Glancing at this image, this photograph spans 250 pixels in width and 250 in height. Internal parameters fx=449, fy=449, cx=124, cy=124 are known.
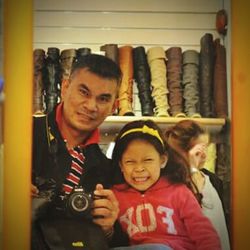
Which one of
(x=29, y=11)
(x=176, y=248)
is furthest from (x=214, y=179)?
(x=29, y=11)

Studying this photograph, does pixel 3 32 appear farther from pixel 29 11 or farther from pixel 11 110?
pixel 11 110

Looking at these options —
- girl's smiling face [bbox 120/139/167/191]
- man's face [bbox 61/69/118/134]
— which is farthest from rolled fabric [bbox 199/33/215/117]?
man's face [bbox 61/69/118/134]

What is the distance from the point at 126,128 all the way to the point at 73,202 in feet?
1.19

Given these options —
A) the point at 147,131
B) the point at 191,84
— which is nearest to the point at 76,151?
the point at 147,131

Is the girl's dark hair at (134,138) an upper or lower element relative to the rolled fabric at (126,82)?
lower

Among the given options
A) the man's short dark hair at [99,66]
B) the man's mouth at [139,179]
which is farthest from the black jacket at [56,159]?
the man's short dark hair at [99,66]

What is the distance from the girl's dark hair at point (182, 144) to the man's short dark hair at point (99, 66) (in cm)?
31

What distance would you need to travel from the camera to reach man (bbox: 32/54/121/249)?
173 cm

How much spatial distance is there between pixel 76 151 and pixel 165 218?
440 millimetres

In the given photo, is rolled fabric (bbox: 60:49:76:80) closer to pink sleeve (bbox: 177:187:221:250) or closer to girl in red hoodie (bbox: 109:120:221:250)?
girl in red hoodie (bbox: 109:120:221:250)

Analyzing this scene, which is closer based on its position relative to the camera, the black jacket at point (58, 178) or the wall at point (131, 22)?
the black jacket at point (58, 178)

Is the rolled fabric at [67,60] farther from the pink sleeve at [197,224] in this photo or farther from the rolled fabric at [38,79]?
the pink sleeve at [197,224]

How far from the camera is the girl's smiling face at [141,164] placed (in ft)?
5.87

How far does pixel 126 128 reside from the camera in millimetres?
1821
